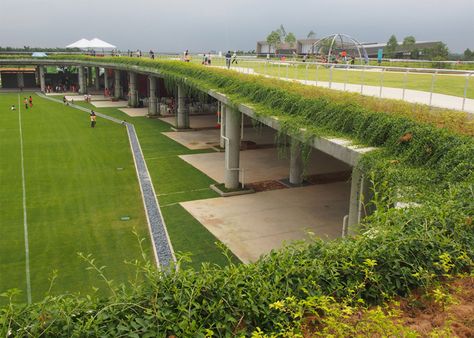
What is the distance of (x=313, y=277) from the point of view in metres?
5.87

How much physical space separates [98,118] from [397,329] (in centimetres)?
4076

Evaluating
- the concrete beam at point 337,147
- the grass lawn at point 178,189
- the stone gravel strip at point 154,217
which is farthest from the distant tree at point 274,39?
the concrete beam at point 337,147

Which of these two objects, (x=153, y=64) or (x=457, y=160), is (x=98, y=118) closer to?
(x=153, y=64)

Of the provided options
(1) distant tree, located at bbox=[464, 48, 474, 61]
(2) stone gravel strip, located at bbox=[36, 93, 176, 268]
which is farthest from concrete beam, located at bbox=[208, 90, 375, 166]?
(1) distant tree, located at bbox=[464, 48, 474, 61]

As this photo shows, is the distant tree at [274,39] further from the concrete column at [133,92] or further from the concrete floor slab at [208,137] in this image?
the concrete floor slab at [208,137]

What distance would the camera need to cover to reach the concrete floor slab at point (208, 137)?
32.1m

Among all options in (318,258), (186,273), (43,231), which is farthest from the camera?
(43,231)

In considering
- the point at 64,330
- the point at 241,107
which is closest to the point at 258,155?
the point at 241,107

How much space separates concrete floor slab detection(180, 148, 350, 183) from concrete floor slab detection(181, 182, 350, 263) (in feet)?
8.79

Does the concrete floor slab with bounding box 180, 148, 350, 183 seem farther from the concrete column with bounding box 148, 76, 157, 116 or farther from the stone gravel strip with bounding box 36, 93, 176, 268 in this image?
the concrete column with bounding box 148, 76, 157, 116

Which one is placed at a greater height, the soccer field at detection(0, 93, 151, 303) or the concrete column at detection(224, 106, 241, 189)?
the concrete column at detection(224, 106, 241, 189)

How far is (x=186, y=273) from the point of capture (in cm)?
565

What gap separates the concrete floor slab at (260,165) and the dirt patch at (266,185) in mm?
547

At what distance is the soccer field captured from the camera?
44.1ft
